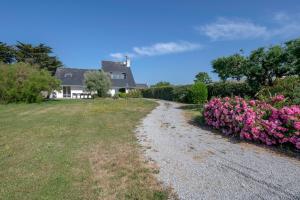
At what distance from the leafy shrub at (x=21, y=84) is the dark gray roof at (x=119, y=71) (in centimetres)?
1738

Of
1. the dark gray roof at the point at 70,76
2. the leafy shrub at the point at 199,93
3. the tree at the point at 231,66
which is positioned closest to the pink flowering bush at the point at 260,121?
the tree at the point at 231,66

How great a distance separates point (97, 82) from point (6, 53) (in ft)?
62.5

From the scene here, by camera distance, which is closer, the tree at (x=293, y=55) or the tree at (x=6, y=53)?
the tree at (x=293, y=55)

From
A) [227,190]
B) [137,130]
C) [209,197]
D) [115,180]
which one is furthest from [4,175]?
[137,130]

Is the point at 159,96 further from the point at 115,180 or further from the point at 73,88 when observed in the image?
the point at 115,180

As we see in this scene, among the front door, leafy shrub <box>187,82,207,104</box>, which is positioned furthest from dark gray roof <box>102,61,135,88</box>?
leafy shrub <box>187,82,207,104</box>

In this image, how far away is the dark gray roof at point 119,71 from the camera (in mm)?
39800

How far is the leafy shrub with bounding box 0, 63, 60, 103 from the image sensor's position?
70.3 feet

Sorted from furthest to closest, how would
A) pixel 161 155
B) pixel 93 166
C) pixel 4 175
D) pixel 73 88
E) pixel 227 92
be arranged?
pixel 73 88, pixel 227 92, pixel 161 155, pixel 93 166, pixel 4 175

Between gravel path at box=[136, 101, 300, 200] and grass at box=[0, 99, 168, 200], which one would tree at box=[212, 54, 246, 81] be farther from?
grass at box=[0, 99, 168, 200]

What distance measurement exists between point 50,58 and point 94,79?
16570 mm

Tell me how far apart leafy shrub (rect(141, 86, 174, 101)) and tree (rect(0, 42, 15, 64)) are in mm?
22551

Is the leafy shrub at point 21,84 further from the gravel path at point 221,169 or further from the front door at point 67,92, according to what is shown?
the gravel path at point 221,169

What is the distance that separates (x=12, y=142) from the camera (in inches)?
259
